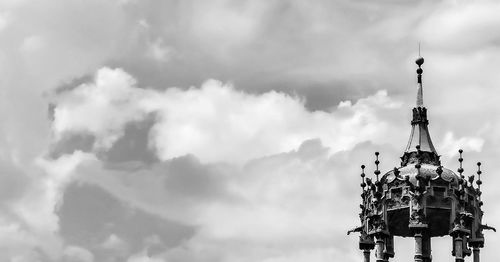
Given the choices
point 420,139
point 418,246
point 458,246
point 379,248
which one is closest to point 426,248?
point 418,246

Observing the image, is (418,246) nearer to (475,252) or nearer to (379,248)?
(379,248)

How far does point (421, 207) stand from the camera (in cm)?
9000

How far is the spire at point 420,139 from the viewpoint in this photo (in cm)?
9288

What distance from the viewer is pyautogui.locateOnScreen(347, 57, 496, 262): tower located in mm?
90062

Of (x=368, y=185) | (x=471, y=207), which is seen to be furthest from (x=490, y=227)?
(x=368, y=185)

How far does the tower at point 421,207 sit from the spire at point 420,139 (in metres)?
0.06

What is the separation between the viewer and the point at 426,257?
89.9 meters

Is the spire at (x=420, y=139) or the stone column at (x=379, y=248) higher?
the spire at (x=420, y=139)

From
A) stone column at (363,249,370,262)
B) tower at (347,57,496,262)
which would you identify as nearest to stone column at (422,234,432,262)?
tower at (347,57,496,262)

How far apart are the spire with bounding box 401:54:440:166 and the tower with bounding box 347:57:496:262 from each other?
0.20 feet

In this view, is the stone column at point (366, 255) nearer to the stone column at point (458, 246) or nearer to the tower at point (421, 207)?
the tower at point (421, 207)

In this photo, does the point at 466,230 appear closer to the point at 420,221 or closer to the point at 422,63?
the point at 420,221

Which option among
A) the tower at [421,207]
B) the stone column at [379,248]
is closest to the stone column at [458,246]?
the tower at [421,207]

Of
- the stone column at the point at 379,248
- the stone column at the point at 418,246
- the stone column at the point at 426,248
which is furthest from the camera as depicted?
the stone column at the point at 379,248
